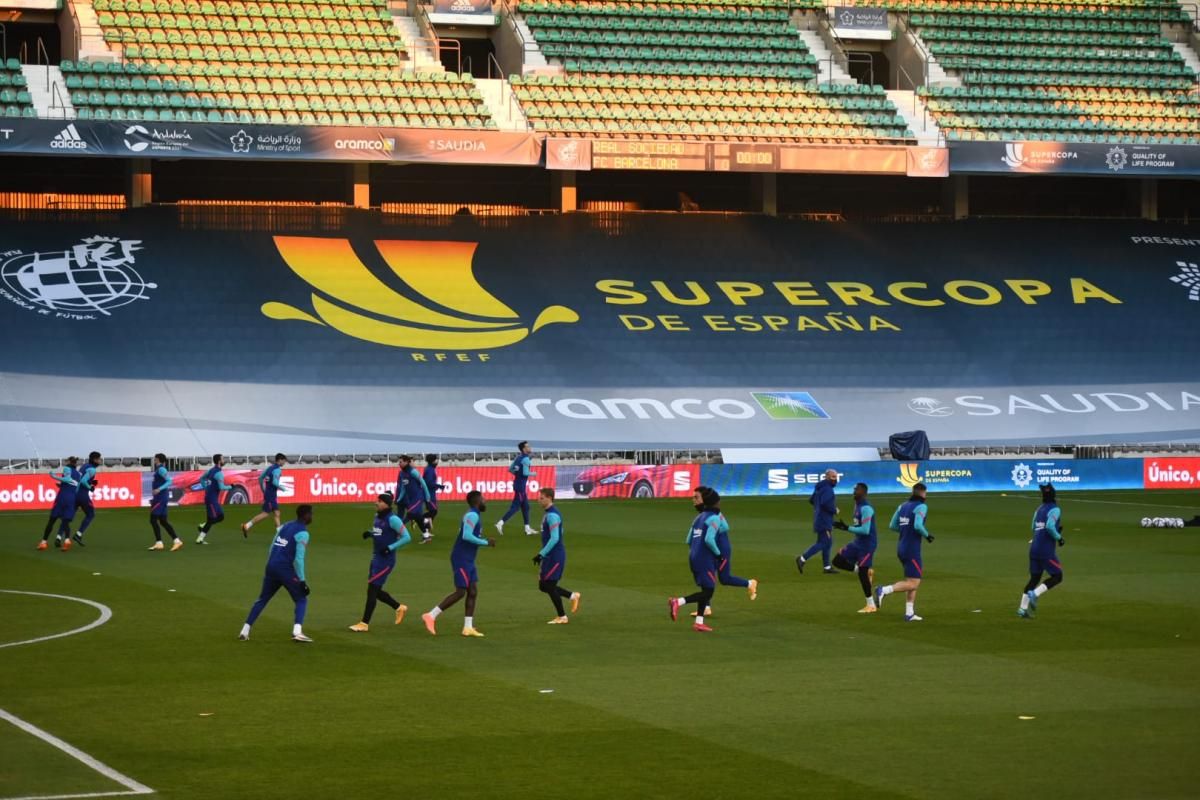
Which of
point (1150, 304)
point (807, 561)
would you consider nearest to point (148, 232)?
point (807, 561)

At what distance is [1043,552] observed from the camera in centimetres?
2167

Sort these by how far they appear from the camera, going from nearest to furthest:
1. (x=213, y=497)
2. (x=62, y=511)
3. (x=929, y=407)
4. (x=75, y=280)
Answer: (x=62, y=511) → (x=213, y=497) → (x=75, y=280) → (x=929, y=407)

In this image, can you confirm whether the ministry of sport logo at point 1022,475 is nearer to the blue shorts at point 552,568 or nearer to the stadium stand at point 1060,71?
the stadium stand at point 1060,71

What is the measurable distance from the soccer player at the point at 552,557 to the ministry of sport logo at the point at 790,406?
2460 centimetres

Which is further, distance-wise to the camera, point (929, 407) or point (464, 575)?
point (929, 407)

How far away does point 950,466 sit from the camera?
44094 mm

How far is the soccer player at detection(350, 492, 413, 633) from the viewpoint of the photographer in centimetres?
2000

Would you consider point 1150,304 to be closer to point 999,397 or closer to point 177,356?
point 999,397

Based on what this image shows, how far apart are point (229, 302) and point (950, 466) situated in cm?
1970

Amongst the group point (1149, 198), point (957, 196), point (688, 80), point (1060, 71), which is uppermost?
point (1060, 71)

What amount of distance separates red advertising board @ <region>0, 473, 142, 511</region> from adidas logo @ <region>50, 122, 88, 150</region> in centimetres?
940

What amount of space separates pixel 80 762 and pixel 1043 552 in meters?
12.9

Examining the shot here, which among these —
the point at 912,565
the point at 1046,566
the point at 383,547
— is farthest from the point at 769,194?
the point at 383,547

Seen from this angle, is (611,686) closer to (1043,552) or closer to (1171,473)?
(1043,552)
